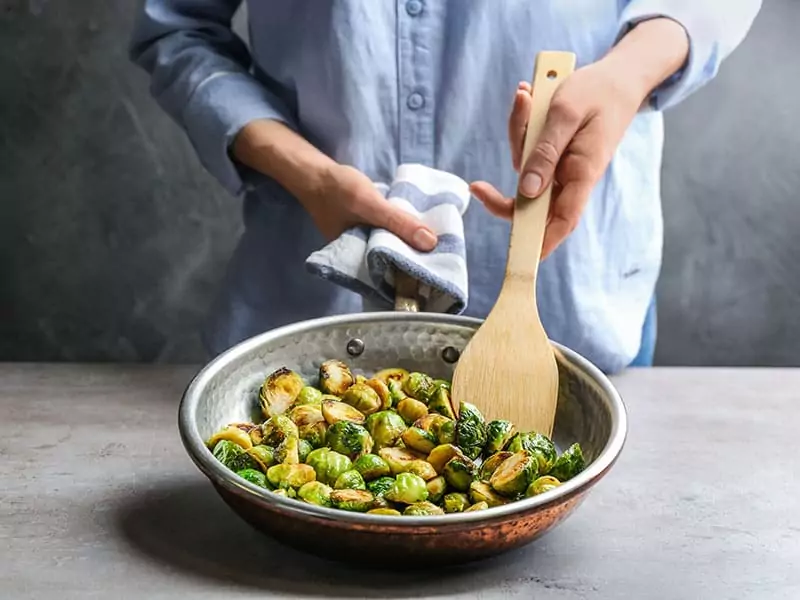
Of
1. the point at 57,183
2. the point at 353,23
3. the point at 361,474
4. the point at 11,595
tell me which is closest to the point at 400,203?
the point at 353,23

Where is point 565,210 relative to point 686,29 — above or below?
below

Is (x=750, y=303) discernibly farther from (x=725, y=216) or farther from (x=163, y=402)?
(x=163, y=402)

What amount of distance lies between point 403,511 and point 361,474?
0.05 metres

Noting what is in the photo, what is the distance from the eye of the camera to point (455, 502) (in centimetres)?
68

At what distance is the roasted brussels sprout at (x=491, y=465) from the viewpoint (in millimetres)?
701

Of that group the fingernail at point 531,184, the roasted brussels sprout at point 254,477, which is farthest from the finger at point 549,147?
the roasted brussels sprout at point 254,477

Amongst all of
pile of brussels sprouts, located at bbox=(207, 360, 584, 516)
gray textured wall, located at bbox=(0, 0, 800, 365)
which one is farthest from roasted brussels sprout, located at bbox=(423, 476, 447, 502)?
gray textured wall, located at bbox=(0, 0, 800, 365)

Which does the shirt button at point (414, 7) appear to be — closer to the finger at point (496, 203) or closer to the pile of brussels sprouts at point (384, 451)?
the finger at point (496, 203)

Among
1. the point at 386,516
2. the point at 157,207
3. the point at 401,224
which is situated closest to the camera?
the point at 386,516

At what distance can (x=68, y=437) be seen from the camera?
34.4 inches

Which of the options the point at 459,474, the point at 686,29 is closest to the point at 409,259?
the point at 459,474

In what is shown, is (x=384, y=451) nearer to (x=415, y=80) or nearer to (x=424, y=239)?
(x=424, y=239)

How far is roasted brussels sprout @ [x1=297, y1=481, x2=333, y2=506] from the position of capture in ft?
2.20

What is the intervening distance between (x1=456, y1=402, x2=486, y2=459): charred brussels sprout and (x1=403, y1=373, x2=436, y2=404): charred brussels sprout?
7cm
